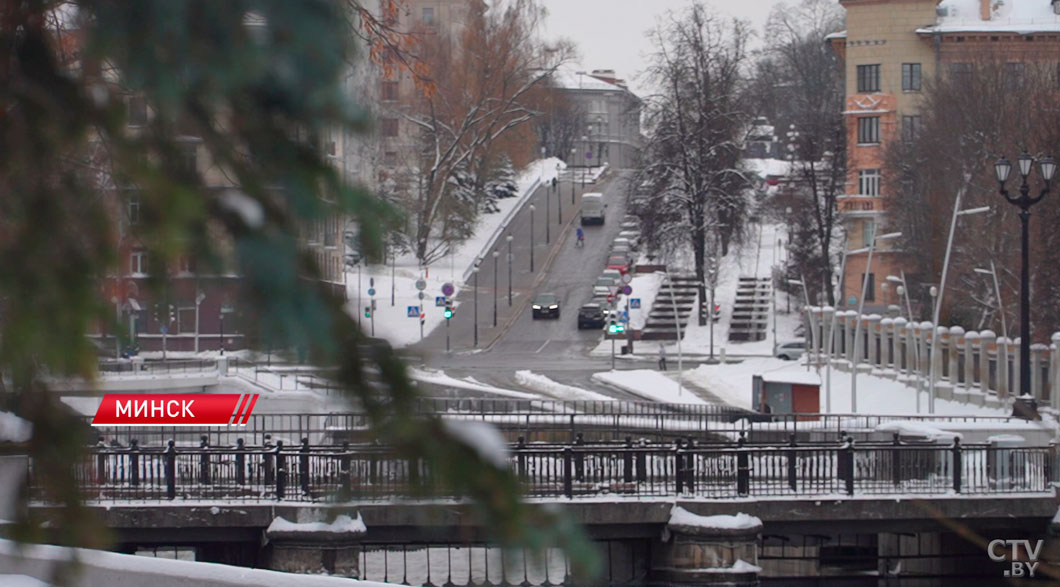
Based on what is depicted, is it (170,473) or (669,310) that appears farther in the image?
(669,310)

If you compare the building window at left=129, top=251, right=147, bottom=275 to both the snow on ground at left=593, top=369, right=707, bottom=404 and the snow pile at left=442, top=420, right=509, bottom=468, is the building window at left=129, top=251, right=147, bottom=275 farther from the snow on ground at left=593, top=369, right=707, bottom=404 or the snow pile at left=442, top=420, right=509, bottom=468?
the snow on ground at left=593, top=369, right=707, bottom=404

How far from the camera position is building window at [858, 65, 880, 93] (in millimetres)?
62594

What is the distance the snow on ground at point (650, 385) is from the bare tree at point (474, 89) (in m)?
7.52

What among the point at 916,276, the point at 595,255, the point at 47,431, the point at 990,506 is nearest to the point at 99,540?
the point at 47,431

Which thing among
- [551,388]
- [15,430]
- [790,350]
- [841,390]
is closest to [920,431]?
[841,390]

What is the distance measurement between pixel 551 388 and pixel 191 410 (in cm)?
1472

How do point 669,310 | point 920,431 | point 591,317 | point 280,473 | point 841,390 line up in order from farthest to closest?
point 669,310
point 591,317
point 841,390
point 920,431
point 280,473

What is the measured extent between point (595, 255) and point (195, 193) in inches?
3139

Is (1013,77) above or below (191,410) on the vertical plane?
above

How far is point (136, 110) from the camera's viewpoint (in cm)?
151

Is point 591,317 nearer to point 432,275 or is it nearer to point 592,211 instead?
point 432,275

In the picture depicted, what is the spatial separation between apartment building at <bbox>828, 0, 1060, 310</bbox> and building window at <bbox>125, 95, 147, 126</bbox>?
196 ft

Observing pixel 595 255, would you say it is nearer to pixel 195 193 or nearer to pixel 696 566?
pixel 696 566

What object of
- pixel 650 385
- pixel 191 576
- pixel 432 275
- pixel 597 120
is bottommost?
pixel 650 385
